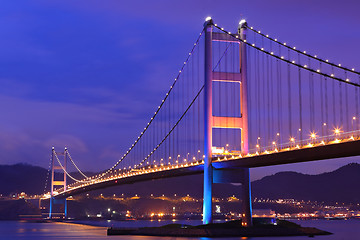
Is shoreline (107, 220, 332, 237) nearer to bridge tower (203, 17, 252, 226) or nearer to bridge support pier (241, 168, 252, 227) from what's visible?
bridge support pier (241, 168, 252, 227)

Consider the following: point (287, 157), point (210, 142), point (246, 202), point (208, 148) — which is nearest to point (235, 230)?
point (246, 202)

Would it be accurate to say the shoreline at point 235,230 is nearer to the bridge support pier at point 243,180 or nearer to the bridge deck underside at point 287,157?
the bridge support pier at point 243,180

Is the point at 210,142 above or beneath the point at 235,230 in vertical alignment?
above

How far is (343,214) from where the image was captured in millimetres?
177375

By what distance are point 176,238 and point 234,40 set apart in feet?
53.7

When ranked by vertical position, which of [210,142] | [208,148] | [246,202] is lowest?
[246,202]

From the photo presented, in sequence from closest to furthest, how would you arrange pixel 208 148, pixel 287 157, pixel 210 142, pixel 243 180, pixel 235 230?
pixel 287 157
pixel 235 230
pixel 210 142
pixel 208 148
pixel 243 180

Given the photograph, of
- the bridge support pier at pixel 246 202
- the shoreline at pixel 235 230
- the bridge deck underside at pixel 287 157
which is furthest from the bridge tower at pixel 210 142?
the bridge deck underside at pixel 287 157

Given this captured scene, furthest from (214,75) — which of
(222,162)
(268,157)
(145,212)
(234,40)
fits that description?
(145,212)

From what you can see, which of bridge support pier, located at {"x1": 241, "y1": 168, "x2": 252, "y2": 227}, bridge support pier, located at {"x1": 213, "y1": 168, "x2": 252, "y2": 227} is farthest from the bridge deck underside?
bridge support pier, located at {"x1": 241, "y1": 168, "x2": 252, "y2": 227}

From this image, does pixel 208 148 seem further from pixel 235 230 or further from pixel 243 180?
pixel 235 230

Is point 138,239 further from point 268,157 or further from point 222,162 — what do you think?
point 268,157

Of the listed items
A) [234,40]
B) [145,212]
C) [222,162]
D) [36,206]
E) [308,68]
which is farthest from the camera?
[145,212]

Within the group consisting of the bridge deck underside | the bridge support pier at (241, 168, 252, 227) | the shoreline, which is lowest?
the shoreline
